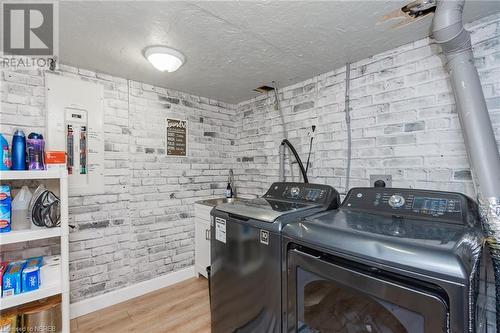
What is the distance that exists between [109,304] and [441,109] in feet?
10.2

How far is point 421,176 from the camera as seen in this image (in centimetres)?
164

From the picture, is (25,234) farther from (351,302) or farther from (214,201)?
(351,302)

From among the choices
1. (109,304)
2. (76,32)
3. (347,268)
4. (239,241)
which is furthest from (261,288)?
(76,32)

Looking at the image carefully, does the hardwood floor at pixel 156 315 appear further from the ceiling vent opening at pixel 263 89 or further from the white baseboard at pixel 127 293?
the ceiling vent opening at pixel 263 89

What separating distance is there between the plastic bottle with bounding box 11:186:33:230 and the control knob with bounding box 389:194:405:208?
7.66 feet

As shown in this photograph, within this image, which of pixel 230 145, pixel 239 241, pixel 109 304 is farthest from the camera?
pixel 230 145

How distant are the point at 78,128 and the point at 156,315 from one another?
5.78 feet

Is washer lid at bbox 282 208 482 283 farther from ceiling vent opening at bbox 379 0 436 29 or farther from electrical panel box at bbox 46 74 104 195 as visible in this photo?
electrical panel box at bbox 46 74 104 195

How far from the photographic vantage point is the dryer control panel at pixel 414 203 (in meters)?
1.17

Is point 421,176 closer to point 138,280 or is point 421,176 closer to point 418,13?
point 418,13

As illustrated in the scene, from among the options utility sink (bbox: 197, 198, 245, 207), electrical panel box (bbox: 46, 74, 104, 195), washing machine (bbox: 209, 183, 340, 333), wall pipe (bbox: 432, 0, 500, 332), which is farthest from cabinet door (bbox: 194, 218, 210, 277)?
wall pipe (bbox: 432, 0, 500, 332)

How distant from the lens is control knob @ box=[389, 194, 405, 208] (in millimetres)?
1320

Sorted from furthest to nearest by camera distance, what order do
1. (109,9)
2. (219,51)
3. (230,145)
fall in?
(230,145)
(219,51)
(109,9)

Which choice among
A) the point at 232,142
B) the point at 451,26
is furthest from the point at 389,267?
the point at 232,142
